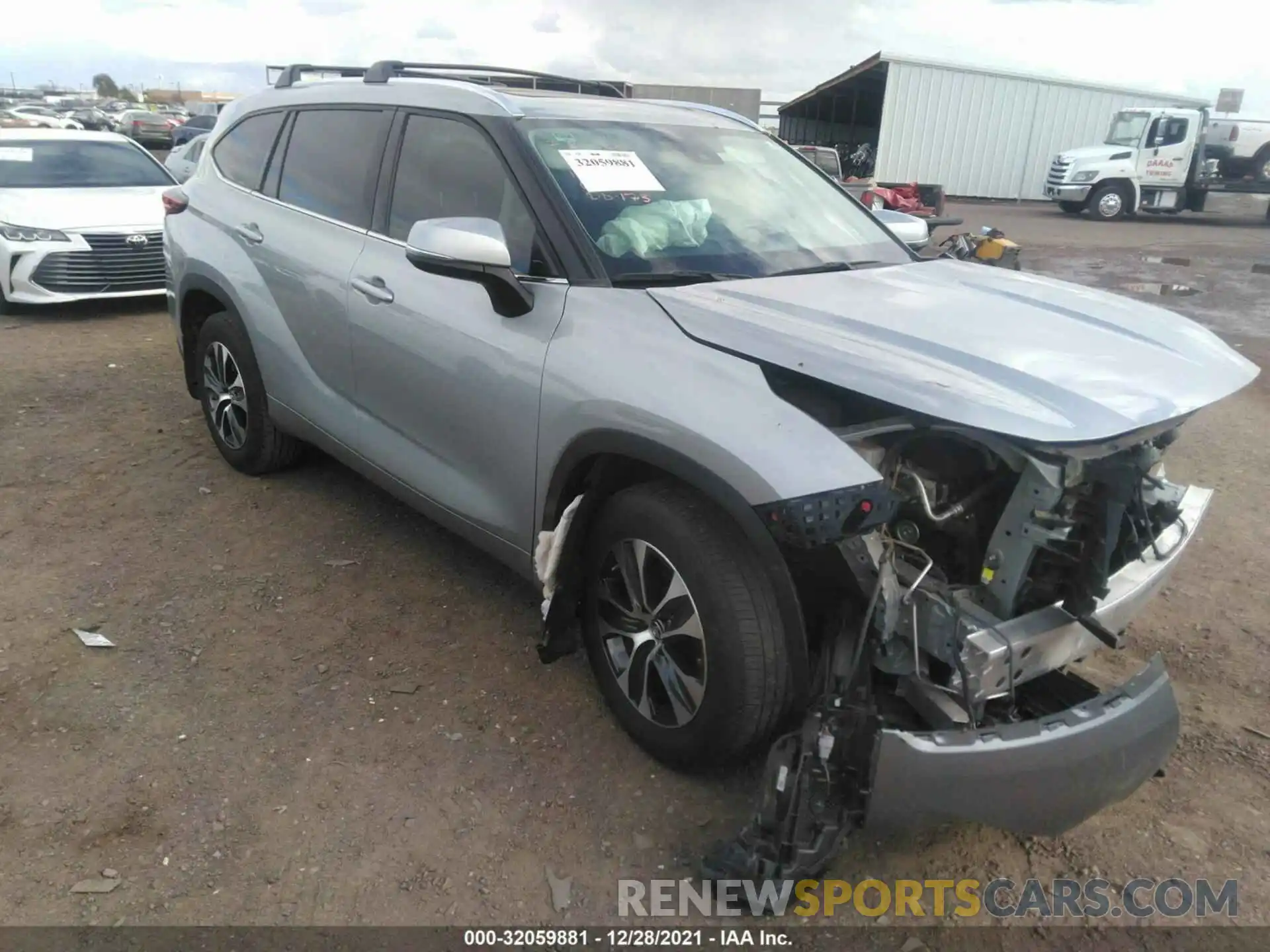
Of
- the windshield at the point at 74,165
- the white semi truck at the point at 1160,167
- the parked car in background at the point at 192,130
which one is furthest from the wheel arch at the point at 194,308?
the white semi truck at the point at 1160,167

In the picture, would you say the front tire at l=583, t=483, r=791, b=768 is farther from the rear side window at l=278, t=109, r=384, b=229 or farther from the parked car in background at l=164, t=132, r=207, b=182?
the parked car in background at l=164, t=132, r=207, b=182

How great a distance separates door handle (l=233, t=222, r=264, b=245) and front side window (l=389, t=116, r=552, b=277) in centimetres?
99

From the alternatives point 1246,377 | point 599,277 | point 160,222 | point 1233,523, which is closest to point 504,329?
point 599,277

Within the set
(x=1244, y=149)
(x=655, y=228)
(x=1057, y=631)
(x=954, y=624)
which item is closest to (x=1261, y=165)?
(x=1244, y=149)

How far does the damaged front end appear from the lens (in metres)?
2.09

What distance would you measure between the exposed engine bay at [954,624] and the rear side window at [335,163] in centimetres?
223

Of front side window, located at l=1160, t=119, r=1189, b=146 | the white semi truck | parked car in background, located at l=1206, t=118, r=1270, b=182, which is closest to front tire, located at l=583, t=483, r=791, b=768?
the white semi truck

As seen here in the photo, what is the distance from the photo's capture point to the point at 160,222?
876 cm

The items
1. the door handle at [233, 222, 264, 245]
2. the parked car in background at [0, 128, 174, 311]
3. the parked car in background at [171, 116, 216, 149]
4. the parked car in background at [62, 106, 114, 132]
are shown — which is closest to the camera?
the door handle at [233, 222, 264, 245]

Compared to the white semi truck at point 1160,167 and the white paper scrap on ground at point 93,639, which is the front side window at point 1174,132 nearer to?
the white semi truck at point 1160,167

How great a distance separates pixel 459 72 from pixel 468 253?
2087 millimetres

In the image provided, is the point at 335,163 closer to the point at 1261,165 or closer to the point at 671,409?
the point at 671,409

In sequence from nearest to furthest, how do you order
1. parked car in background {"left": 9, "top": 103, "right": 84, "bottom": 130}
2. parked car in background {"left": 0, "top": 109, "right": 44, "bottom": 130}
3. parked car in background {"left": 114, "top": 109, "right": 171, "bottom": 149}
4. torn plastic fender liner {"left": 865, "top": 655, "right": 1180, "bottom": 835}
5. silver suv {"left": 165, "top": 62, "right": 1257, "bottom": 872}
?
torn plastic fender liner {"left": 865, "top": 655, "right": 1180, "bottom": 835} < silver suv {"left": 165, "top": 62, "right": 1257, "bottom": 872} < parked car in background {"left": 0, "top": 109, "right": 44, "bottom": 130} < parked car in background {"left": 9, "top": 103, "right": 84, "bottom": 130} < parked car in background {"left": 114, "top": 109, "right": 171, "bottom": 149}

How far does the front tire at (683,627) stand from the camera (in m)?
2.40
